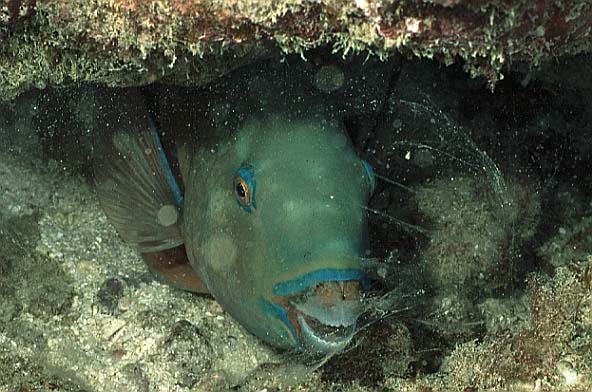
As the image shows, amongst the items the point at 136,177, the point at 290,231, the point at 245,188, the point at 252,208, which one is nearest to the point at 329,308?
the point at 290,231

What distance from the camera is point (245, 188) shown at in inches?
131

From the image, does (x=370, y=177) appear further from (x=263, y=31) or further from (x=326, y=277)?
(x=263, y=31)

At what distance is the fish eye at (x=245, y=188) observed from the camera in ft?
10.8

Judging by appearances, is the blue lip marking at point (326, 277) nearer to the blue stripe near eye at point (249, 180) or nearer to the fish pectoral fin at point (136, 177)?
the blue stripe near eye at point (249, 180)

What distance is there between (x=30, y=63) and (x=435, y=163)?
8.59 ft

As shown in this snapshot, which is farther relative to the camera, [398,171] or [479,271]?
[398,171]

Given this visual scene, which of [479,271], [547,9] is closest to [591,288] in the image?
[479,271]

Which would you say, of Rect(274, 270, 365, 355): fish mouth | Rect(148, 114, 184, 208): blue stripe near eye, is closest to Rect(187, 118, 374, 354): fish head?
Rect(274, 270, 365, 355): fish mouth

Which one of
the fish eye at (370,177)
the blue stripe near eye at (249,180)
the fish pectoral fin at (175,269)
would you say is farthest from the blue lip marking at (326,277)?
the fish pectoral fin at (175,269)

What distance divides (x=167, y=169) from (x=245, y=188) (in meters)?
1.26

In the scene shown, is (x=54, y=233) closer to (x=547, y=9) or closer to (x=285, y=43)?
(x=285, y=43)

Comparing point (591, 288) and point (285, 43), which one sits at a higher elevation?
point (285, 43)

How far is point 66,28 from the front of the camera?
7.77 ft

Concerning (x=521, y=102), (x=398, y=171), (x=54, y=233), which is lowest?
(x=54, y=233)
